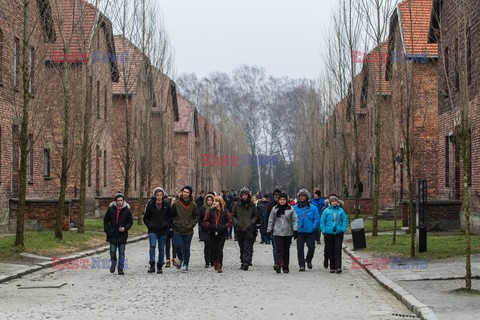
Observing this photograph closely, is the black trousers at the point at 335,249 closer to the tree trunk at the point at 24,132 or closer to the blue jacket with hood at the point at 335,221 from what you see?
the blue jacket with hood at the point at 335,221

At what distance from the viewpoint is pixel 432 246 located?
21422mm

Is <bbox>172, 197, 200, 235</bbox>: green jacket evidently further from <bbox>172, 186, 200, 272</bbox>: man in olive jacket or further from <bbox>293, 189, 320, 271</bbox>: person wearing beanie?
<bbox>293, 189, 320, 271</bbox>: person wearing beanie

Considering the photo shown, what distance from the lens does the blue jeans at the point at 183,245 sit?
17.9m

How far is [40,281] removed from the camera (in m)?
15.6

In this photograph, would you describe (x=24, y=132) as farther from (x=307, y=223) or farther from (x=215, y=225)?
(x=307, y=223)

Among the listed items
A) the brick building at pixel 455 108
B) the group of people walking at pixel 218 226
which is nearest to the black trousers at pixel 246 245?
the group of people walking at pixel 218 226

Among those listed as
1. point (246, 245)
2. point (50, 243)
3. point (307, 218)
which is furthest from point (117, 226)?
point (50, 243)

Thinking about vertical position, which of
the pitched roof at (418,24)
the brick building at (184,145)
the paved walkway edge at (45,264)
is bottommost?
the paved walkway edge at (45,264)

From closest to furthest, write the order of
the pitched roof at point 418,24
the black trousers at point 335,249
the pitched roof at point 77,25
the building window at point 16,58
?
the black trousers at point 335,249
the pitched roof at point 77,25
the building window at point 16,58
the pitched roof at point 418,24

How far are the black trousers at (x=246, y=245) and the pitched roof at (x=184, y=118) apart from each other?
54867 mm

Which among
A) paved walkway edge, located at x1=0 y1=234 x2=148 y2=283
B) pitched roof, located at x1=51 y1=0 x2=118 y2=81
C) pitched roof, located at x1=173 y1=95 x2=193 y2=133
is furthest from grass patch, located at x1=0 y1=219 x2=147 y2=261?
pitched roof, located at x1=173 y1=95 x2=193 y2=133

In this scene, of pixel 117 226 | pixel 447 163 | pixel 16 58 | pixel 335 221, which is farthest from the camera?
pixel 447 163

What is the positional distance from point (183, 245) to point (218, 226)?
2.91ft

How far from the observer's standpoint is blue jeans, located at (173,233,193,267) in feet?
58.7
